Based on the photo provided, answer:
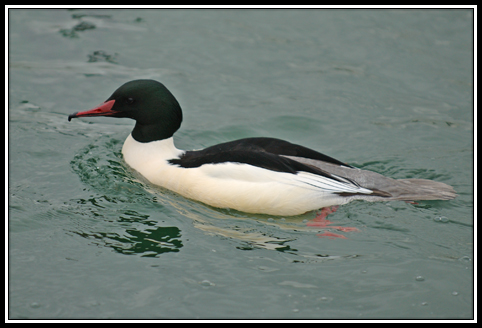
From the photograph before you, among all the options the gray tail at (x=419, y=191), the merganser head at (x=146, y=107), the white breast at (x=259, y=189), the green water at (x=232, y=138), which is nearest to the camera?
the green water at (x=232, y=138)

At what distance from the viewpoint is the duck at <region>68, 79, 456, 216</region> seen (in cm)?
611

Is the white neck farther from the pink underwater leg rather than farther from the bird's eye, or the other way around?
the pink underwater leg

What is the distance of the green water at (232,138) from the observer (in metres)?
4.82

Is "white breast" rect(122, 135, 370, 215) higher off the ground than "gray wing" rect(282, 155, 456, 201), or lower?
lower

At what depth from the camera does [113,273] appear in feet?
16.5

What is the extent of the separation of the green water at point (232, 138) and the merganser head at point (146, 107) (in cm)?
71

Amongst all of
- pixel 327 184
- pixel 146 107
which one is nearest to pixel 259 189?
pixel 327 184

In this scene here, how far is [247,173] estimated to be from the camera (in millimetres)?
6137

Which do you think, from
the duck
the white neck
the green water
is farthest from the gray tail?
the white neck

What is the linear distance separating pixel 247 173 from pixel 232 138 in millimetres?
2453

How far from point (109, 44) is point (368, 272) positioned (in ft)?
24.9

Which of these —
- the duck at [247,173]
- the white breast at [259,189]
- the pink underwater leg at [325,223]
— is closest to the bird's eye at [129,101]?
the duck at [247,173]

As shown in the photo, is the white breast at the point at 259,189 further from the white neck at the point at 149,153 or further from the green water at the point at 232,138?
the white neck at the point at 149,153

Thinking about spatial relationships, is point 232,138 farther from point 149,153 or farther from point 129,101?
point 129,101
